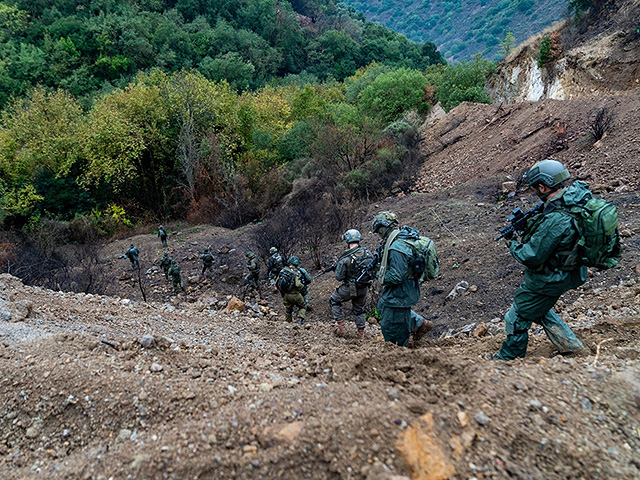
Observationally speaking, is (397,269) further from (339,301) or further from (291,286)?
(291,286)

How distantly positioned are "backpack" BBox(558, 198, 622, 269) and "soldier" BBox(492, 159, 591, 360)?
0.03 m

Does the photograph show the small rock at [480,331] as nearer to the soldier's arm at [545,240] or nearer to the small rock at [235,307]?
the soldier's arm at [545,240]

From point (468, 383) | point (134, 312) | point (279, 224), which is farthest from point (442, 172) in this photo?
point (468, 383)

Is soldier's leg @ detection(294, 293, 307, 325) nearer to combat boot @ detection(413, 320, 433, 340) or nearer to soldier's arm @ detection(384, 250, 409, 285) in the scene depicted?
combat boot @ detection(413, 320, 433, 340)

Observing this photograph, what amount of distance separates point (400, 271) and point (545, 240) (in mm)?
1206

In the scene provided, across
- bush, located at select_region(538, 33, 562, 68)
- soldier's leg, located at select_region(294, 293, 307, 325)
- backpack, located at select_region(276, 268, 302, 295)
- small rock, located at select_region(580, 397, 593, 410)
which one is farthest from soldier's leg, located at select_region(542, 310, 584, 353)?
bush, located at select_region(538, 33, 562, 68)

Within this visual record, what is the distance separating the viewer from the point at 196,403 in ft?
8.62

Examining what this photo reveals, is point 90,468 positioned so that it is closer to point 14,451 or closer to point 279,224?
point 14,451

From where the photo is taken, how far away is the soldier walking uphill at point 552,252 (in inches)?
106

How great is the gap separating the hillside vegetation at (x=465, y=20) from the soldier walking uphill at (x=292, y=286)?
70.0 meters

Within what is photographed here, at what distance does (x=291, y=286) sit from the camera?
5.91 m

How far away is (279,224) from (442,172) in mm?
7199

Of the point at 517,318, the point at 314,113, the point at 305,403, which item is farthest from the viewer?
the point at 314,113

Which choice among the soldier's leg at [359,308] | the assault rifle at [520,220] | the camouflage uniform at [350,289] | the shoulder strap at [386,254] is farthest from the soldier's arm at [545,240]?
the soldier's leg at [359,308]
